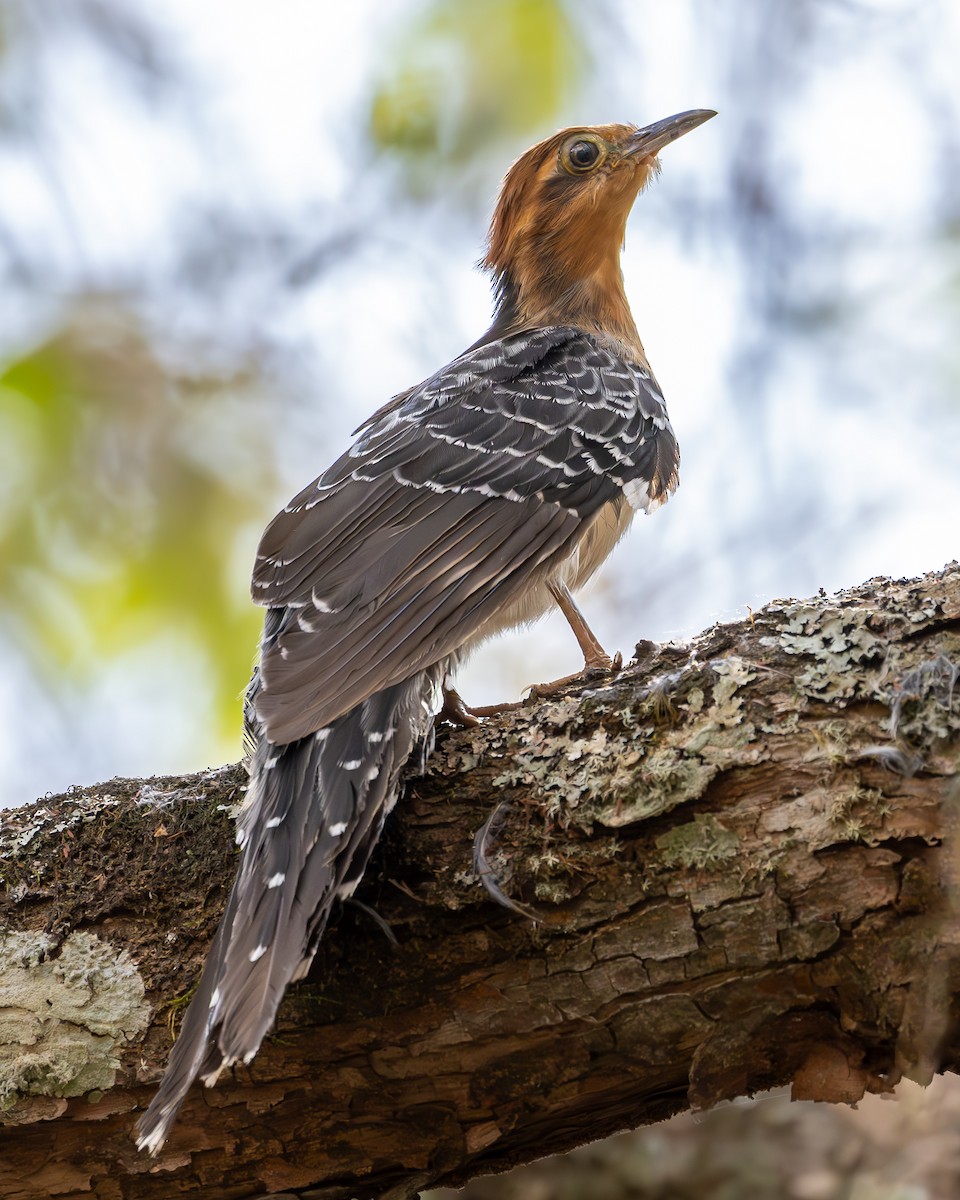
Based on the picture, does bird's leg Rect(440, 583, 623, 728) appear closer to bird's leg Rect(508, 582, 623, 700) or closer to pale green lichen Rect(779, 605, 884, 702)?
bird's leg Rect(508, 582, 623, 700)

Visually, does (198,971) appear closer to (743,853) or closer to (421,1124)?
(421,1124)

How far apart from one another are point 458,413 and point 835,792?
2093mm

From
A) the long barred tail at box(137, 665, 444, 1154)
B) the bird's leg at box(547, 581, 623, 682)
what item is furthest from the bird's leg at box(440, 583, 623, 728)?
the long barred tail at box(137, 665, 444, 1154)

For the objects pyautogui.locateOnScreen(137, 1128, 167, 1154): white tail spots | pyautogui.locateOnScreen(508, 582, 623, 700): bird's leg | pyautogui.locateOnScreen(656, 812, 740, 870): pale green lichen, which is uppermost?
pyautogui.locateOnScreen(508, 582, 623, 700): bird's leg

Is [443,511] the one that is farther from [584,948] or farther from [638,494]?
[584,948]

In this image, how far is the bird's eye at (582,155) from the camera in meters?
5.41

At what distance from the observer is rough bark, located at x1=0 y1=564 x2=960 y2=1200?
2543 millimetres

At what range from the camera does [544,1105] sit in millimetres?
2752

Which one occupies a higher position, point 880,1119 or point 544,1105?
point 544,1105

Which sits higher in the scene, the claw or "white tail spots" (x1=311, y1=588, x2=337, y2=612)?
"white tail spots" (x1=311, y1=588, x2=337, y2=612)

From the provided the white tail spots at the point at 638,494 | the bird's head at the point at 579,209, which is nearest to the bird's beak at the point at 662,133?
the bird's head at the point at 579,209

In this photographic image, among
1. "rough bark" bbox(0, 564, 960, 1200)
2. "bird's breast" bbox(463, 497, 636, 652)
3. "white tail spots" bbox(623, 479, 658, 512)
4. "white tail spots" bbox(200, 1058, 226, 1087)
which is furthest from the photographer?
"white tail spots" bbox(623, 479, 658, 512)

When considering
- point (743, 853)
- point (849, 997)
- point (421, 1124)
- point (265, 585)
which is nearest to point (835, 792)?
point (743, 853)

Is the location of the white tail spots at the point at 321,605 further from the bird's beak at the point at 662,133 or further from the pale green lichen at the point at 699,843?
the bird's beak at the point at 662,133
